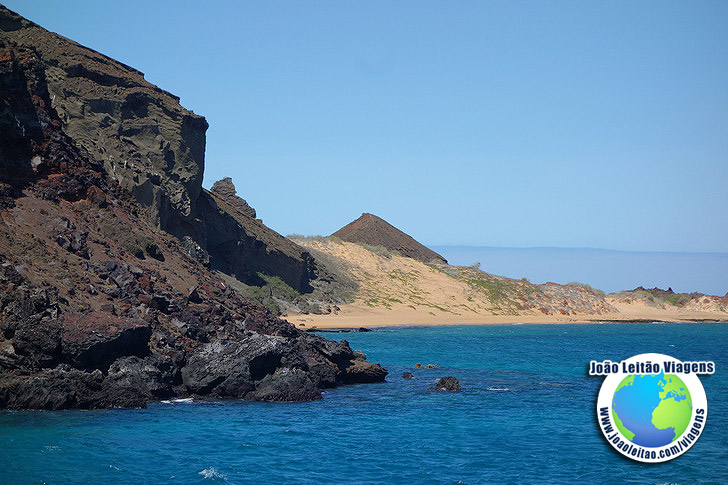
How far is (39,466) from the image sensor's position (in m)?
15.8

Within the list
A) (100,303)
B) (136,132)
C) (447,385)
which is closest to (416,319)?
(136,132)

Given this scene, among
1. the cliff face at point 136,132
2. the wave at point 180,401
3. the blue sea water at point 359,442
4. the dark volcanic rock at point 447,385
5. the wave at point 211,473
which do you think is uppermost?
the cliff face at point 136,132

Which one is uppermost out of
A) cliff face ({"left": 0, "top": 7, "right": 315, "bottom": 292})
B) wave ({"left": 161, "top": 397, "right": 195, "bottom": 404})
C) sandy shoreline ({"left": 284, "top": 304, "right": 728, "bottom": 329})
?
cliff face ({"left": 0, "top": 7, "right": 315, "bottom": 292})

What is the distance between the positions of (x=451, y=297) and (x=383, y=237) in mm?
29301

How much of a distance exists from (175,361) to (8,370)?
5451 mm

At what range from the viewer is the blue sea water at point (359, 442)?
16359 mm

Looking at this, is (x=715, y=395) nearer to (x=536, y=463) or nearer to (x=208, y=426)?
(x=536, y=463)

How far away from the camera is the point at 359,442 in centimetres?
1947

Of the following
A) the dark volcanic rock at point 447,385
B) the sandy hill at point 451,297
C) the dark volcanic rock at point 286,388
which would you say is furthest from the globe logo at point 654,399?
the sandy hill at point 451,297

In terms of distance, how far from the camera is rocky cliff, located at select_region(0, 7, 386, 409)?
21.8 meters

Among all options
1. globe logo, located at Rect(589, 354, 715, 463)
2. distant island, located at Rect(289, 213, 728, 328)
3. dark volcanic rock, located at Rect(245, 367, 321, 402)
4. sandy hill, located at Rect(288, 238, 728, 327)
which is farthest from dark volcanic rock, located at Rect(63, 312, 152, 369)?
sandy hill, located at Rect(288, 238, 728, 327)

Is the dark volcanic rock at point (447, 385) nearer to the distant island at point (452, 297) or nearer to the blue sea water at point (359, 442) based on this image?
the blue sea water at point (359, 442)

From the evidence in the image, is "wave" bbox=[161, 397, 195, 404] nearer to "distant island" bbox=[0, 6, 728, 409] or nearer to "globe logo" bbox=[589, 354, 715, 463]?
"distant island" bbox=[0, 6, 728, 409]

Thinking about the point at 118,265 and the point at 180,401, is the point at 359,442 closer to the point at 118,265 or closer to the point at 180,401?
the point at 180,401
